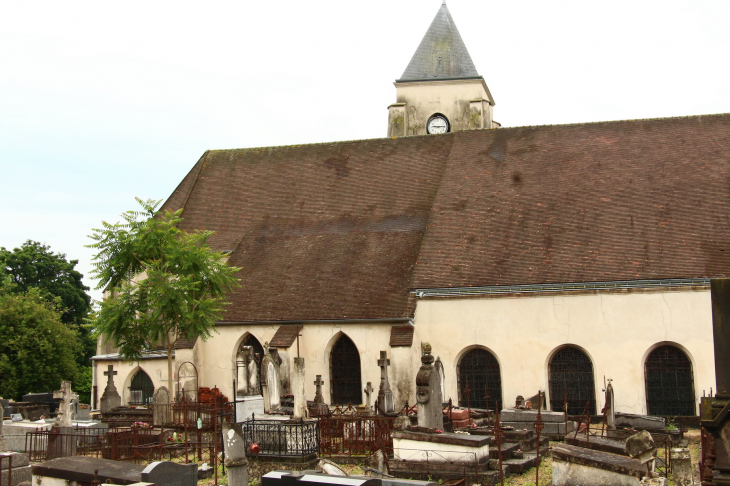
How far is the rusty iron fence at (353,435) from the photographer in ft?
52.2

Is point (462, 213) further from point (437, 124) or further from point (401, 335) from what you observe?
point (437, 124)

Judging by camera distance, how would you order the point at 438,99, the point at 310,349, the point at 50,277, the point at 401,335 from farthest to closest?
1. the point at 50,277
2. the point at 438,99
3. the point at 310,349
4. the point at 401,335

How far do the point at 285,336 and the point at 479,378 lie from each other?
5846mm

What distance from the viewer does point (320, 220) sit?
2806 cm

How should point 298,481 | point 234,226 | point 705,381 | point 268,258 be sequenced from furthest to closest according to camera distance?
point 234,226 < point 268,258 < point 705,381 < point 298,481

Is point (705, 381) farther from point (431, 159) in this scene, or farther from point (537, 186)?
point (431, 159)

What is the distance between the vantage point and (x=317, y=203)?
28.7m

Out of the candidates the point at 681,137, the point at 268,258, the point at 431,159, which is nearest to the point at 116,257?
the point at 268,258

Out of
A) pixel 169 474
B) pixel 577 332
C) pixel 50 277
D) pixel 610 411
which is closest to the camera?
pixel 169 474

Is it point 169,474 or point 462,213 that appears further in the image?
point 462,213

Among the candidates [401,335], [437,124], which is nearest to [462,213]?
[401,335]

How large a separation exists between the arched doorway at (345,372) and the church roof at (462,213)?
1204 mm

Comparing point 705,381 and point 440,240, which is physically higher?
point 440,240

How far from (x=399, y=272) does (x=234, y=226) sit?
7225mm
